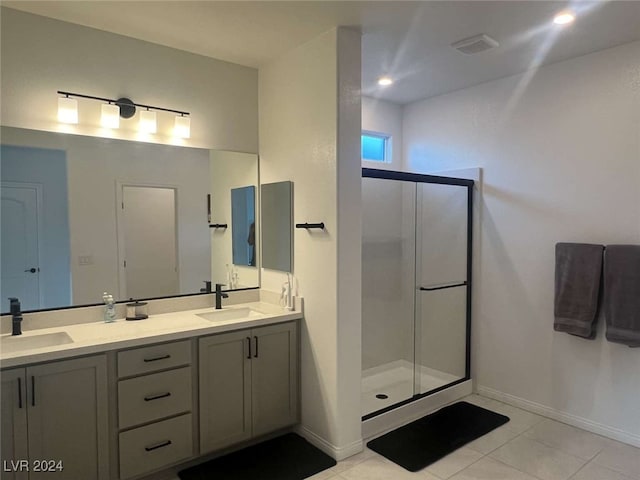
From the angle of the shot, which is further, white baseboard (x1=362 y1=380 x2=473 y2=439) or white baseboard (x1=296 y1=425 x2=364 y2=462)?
white baseboard (x1=362 y1=380 x2=473 y2=439)

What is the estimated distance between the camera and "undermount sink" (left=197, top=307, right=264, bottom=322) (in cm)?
296

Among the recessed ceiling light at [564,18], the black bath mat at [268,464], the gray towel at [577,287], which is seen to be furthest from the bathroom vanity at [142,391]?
the recessed ceiling light at [564,18]

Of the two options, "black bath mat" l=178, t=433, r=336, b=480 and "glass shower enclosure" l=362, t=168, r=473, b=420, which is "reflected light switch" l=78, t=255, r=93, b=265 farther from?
"glass shower enclosure" l=362, t=168, r=473, b=420

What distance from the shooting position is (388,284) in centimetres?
396

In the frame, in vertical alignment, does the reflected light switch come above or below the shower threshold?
above

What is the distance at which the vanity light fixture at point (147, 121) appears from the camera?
9.27 ft

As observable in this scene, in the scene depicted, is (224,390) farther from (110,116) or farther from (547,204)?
(547,204)

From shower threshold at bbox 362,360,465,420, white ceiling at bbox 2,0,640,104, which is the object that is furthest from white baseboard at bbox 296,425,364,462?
white ceiling at bbox 2,0,640,104

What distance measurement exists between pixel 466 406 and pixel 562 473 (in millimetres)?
971

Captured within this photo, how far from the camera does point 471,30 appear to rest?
2.64m

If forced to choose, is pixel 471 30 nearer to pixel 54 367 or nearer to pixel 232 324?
pixel 232 324

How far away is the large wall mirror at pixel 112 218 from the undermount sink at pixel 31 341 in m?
0.20

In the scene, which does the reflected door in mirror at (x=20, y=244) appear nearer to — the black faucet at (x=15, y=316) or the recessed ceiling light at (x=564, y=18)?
the black faucet at (x=15, y=316)

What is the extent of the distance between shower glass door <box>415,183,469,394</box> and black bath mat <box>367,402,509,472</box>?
16.8 inches
